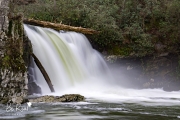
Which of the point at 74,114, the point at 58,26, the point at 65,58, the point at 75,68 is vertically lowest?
the point at 74,114

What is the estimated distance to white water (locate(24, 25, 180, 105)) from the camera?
13.9 m

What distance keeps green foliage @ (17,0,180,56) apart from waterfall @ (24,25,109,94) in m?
1.11

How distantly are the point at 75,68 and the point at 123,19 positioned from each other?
19.5ft

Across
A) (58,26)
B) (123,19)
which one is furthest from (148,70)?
(58,26)

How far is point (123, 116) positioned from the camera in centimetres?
750

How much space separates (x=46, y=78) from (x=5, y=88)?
347 centimetres

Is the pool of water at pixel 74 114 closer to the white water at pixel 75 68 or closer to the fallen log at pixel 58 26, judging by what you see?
the white water at pixel 75 68

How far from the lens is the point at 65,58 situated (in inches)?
615

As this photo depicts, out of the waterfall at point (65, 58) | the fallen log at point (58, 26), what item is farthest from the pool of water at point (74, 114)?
the fallen log at point (58, 26)

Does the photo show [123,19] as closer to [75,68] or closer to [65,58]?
[75,68]

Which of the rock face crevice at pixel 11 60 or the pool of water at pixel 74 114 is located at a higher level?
the rock face crevice at pixel 11 60

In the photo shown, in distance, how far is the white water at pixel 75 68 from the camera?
45.5 ft

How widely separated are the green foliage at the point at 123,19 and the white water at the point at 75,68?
48.9 inches

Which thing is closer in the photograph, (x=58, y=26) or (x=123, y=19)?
(x=58, y=26)
